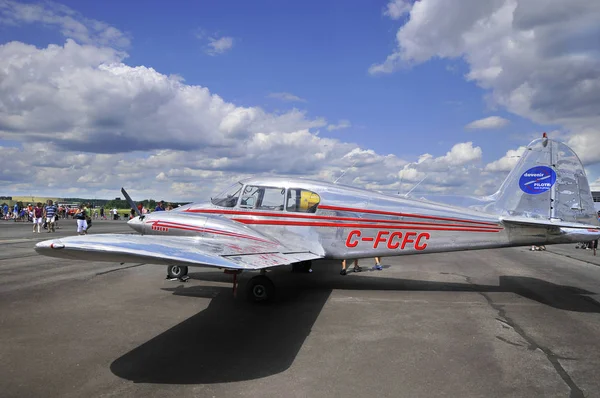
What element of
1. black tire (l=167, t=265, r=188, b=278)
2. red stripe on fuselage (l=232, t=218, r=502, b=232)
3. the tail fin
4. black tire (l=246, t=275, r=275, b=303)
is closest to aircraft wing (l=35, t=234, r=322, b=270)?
black tire (l=246, t=275, r=275, b=303)

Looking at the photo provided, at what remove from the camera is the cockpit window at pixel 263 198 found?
29.7 ft

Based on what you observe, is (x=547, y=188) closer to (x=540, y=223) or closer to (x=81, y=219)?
(x=540, y=223)

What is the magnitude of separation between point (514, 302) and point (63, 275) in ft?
37.5

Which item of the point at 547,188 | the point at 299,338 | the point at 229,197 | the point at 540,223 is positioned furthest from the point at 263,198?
the point at 547,188

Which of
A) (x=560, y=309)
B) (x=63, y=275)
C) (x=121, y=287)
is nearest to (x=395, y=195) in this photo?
(x=560, y=309)

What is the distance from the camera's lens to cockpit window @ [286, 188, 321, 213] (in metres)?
8.92

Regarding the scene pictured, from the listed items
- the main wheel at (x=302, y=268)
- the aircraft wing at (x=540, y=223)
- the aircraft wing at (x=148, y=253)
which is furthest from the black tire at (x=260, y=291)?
the aircraft wing at (x=540, y=223)

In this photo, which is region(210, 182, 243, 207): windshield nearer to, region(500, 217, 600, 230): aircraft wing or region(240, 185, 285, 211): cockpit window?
region(240, 185, 285, 211): cockpit window

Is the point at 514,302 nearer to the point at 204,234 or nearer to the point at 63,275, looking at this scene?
the point at 204,234

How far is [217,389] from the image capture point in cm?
416

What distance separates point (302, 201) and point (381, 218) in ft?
6.12

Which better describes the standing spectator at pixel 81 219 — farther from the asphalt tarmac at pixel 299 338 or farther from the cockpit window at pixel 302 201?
the cockpit window at pixel 302 201

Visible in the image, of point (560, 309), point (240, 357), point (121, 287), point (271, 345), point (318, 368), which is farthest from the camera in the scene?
point (121, 287)

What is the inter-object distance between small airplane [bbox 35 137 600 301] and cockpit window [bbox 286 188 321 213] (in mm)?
23
